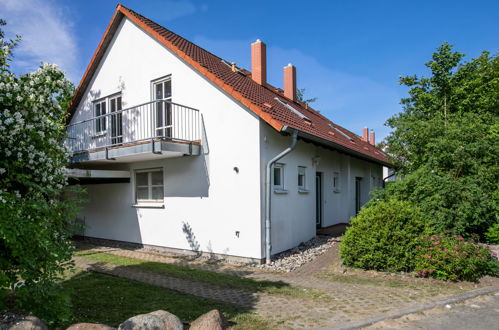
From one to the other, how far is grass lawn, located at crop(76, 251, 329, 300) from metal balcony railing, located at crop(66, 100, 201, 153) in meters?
3.06

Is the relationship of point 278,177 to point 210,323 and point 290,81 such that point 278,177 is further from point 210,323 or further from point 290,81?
point 290,81

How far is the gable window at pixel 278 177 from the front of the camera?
925cm

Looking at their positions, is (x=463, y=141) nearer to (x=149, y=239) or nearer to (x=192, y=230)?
(x=192, y=230)

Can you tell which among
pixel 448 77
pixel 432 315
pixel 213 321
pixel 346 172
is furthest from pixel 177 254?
pixel 448 77

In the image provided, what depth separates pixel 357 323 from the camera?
14.8ft

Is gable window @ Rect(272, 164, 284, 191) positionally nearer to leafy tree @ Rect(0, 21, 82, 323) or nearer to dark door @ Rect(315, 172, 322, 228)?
dark door @ Rect(315, 172, 322, 228)

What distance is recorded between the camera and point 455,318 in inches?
191

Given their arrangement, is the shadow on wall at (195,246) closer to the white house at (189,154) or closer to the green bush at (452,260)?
the white house at (189,154)

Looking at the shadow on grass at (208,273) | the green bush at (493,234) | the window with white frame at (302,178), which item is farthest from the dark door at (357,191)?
the shadow on grass at (208,273)

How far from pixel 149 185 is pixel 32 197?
6.46 meters

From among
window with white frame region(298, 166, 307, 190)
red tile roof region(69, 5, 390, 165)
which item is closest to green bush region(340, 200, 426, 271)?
red tile roof region(69, 5, 390, 165)

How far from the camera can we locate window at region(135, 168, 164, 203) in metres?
10.5

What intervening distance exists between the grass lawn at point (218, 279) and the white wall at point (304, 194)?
1.70 meters

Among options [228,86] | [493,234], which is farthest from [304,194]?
[493,234]
